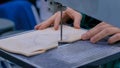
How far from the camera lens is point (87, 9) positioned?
85 centimetres

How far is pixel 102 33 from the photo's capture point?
1.14 m

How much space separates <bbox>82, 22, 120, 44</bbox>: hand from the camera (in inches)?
44.3

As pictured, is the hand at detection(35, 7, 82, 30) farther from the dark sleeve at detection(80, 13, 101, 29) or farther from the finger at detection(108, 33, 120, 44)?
the finger at detection(108, 33, 120, 44)

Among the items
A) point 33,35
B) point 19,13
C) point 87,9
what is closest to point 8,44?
point 33,35

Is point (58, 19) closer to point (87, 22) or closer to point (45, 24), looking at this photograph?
point (45, 24)

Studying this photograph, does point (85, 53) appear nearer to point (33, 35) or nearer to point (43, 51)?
point (43, 51)

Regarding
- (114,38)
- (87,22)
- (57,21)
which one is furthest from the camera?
(87,22)

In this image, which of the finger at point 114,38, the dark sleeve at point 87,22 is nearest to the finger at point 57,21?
the dark sleeve at point 87,22

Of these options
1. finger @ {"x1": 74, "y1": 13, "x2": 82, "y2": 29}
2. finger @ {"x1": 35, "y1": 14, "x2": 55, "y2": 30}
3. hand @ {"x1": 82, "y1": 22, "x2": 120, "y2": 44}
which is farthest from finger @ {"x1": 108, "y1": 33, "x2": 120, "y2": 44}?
finger @ {"x1": 35, "y1": 14, "x2": 55, "y2": 30}

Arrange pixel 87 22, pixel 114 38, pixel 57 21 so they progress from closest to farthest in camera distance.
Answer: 1. pixel 114 38
2. pixel 57 21
3. pixel 87 22

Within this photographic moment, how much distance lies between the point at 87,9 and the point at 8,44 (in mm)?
395

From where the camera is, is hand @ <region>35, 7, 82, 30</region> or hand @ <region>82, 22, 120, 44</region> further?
hand @ <region>35, 7, 82, 30</region>

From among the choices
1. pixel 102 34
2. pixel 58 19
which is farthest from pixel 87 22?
Result: pixel 102 34

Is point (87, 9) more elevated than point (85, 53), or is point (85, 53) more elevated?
point (87, 9)
